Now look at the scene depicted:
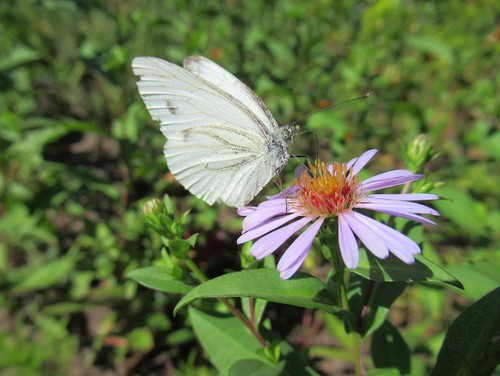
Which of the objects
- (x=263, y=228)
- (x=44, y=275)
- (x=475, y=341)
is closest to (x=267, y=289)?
(x=263, y=228)

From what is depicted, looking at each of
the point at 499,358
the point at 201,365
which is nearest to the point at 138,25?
the point at 201,365

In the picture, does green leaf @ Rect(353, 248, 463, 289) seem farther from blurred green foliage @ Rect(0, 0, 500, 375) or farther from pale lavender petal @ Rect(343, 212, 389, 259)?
blurred green foliage @ Rect(0, 0, 500, 375)

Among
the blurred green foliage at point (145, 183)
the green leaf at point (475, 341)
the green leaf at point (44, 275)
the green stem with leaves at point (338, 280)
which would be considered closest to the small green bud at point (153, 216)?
the green stem with leaves at point (338, 280)

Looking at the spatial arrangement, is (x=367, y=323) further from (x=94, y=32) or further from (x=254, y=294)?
(x=94, y=32)

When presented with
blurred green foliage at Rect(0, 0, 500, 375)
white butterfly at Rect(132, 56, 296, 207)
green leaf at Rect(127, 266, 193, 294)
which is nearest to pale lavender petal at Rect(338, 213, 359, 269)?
green leaf at Rect(127, 266, 193, 294)

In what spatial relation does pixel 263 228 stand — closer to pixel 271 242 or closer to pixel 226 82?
pixel 271 242

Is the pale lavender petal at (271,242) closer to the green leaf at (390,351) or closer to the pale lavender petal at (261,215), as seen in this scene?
the pale lavender petal at (261,215)
